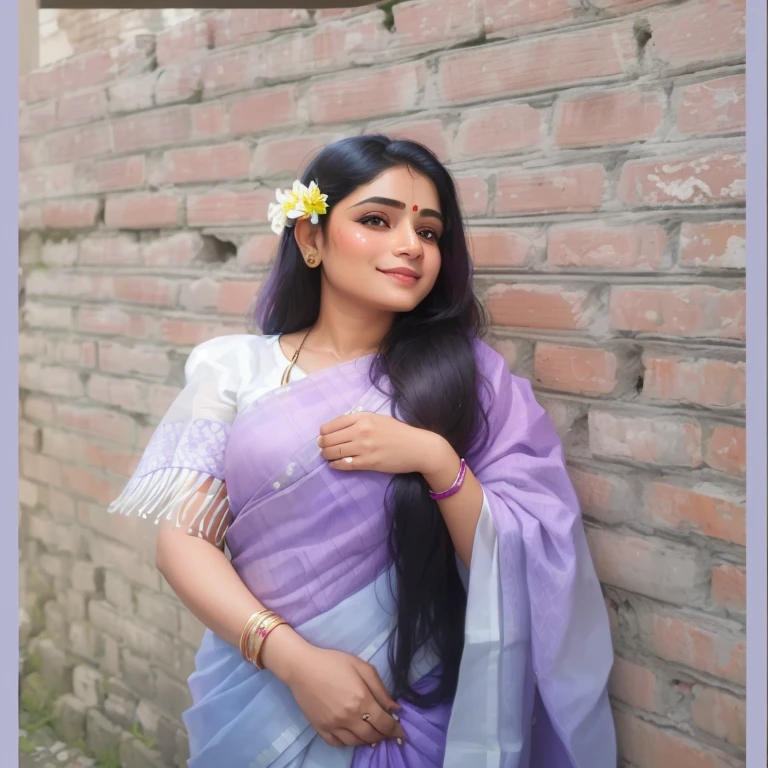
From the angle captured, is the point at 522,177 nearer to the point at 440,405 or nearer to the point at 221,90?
the point at 440,405

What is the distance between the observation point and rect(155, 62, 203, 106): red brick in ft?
5.60

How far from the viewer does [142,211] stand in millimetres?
1838

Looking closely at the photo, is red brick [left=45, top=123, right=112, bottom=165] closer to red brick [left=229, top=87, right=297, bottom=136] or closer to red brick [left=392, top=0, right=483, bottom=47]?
red brick [left=229, top=87, right=297, bottom=136]

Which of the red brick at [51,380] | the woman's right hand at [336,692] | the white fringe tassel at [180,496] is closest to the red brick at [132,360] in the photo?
the red brick at [51,380]

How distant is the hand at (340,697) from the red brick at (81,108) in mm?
1409

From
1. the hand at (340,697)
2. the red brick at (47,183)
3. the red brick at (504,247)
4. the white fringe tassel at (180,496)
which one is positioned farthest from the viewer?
the red brick at (47,183)

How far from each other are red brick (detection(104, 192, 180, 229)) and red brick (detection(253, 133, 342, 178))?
0.26 meters

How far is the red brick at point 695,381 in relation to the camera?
1045 mm

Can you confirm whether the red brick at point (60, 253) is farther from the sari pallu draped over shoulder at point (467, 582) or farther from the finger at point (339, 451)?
the finger at point (339, 451)

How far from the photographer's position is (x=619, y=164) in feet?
3.71

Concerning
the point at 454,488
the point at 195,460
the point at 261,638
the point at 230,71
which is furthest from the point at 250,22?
the point at 261,638

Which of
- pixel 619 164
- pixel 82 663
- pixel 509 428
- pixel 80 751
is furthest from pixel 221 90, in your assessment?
pixel 80 751

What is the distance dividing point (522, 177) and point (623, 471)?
45 cm

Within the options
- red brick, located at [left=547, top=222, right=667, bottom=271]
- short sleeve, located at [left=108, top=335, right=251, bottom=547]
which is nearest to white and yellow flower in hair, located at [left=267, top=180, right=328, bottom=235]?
short sleeve, located at [left=108, top=335, right=251, bottom=547]
